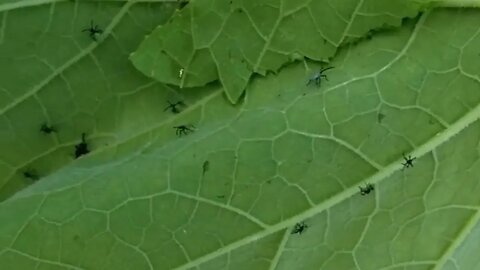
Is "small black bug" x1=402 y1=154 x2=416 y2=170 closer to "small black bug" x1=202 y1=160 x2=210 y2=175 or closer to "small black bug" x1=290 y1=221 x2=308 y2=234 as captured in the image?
"small black bug" x1=290 y1=221 x2=308 y2=234

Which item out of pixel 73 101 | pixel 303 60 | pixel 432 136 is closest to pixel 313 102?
pixel 303 60

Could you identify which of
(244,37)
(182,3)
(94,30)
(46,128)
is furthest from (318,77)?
(46,128)

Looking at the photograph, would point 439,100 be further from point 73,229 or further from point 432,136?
point 73,229

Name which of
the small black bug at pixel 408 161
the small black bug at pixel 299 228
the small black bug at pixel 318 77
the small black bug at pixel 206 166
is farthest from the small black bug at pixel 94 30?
the small black bug at pixel 408 161

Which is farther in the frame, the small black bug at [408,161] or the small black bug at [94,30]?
the small black bug at [94,30]

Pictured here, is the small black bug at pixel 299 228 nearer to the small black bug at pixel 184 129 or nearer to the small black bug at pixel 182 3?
the small black bug at pixel 184 129

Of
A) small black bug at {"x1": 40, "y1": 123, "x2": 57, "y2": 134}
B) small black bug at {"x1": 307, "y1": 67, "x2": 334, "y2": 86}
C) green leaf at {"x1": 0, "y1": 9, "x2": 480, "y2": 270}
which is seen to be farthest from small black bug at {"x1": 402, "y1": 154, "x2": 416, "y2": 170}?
small black bug at {"x1": 40, "y1": 123, "x2": 57, "y2": 134}

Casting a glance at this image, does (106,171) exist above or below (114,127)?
below
